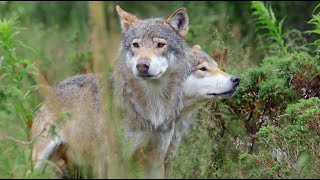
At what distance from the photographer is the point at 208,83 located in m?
8.10

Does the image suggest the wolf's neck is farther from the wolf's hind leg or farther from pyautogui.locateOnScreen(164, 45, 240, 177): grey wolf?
the wolf's hind leg

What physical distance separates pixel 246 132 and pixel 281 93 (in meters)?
0.57

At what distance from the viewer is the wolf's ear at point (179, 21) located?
8.13 meters

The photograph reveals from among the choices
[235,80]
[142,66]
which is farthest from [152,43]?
[235,80]

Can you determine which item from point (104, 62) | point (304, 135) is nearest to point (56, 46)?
point (304, 135)

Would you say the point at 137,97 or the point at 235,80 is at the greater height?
the point at 235,80

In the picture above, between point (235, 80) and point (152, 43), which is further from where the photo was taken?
point (235, 80)

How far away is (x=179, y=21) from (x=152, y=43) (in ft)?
1.68

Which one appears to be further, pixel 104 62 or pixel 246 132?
pixel 246 132

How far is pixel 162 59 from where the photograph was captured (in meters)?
7.70

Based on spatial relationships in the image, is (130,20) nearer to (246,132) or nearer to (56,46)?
(246,132)

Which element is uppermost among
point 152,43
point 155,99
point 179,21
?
point 179,21

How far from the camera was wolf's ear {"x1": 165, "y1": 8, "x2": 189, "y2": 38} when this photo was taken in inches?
320

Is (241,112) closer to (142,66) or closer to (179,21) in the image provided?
(179,21)
